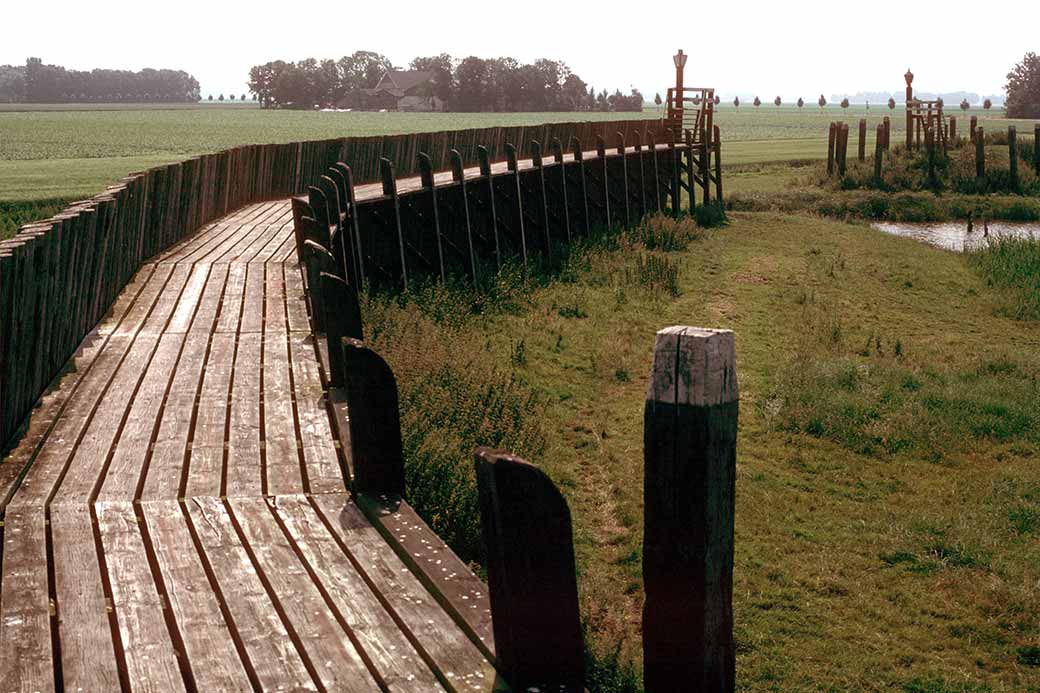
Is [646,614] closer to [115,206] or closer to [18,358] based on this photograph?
[18,358]

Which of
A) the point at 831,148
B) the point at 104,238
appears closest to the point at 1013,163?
the point at 831,148

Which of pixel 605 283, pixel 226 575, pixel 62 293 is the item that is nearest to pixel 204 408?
pixel 62 293

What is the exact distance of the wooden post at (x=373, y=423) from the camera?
4.99 m

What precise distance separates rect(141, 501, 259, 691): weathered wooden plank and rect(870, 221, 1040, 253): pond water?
74.8 ft

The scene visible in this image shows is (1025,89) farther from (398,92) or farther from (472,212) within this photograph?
(472,212)

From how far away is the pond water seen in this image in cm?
2589

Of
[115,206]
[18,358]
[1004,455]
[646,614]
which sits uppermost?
[115,206]

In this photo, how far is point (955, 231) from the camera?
2811cm

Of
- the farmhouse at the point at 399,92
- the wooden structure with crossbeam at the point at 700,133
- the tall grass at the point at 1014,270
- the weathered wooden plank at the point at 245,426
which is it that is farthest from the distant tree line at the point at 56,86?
the weathered wooden plank at the point at 245,426

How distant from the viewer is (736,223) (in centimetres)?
2647

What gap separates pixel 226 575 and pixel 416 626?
844 mm

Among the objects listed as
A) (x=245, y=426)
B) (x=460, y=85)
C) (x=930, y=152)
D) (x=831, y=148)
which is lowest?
(x=245, y=426)

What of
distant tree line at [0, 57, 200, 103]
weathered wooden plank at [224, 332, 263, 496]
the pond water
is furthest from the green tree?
distant tree line at [0, 57, 200, 103]

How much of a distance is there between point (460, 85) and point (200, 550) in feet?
390
